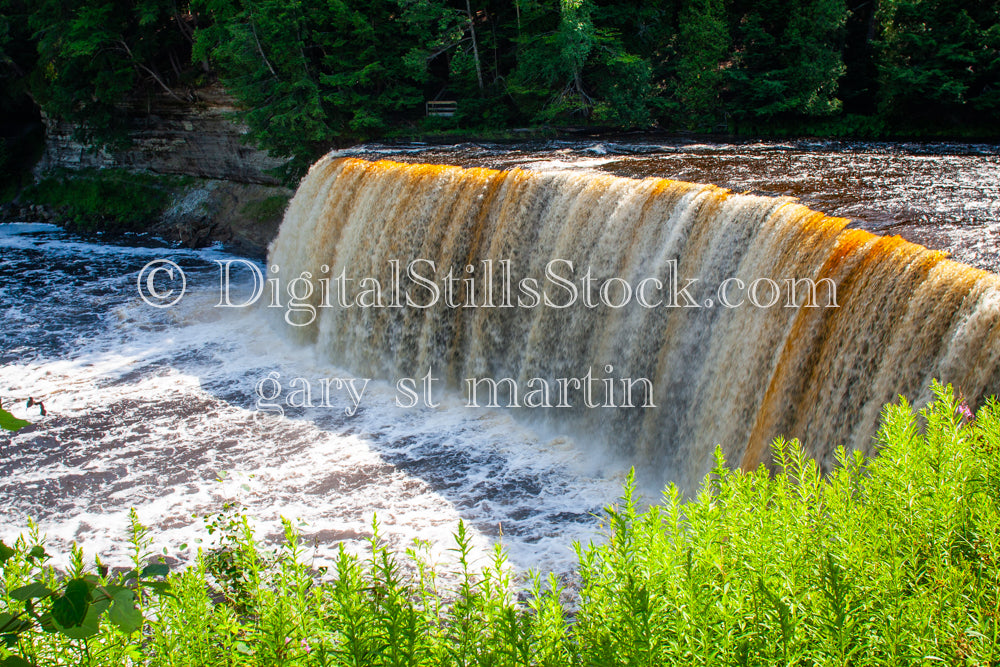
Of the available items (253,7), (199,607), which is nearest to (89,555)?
(199,607)

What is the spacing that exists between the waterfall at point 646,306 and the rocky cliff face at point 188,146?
27.9ft

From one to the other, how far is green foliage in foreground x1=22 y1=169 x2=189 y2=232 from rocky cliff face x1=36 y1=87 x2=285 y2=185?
18.3 inches

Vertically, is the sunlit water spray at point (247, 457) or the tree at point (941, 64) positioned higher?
the tree at point (941, 64)

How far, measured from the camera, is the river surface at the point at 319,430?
338 inches

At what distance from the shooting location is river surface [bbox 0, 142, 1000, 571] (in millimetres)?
8578

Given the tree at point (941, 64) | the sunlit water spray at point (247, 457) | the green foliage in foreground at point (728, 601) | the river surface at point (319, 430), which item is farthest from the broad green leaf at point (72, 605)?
the tree at point (941, 64)

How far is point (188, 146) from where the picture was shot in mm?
24812

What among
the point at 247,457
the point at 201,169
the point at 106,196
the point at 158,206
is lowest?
the point at 247,457

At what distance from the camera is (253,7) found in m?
20.1

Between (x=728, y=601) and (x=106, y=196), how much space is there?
27.1m

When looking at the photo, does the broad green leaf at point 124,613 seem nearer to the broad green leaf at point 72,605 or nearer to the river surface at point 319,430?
the broad green leaf at point 72,605

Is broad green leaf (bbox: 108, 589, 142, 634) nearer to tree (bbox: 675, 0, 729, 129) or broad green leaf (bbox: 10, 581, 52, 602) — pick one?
broad green leaf (bbox: 10, 581, 52, 602)

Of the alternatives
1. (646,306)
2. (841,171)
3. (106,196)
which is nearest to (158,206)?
(106,196)

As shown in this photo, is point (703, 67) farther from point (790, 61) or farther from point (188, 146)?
point (188, 146)
